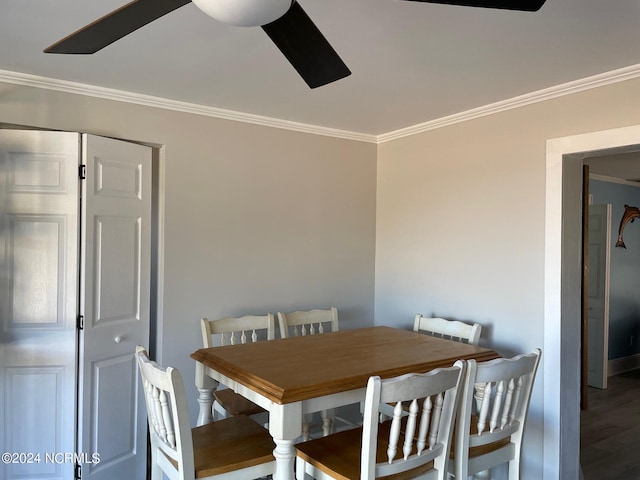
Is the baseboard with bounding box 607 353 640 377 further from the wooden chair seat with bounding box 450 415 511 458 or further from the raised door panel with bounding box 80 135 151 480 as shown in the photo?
the raised door panel with bounding box 80 135 151 480

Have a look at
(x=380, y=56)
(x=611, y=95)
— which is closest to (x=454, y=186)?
(x=611, y=95)

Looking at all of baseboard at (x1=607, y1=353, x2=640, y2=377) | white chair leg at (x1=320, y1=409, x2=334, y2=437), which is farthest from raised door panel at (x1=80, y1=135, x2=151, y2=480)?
baseboard at (x1=607, y1=353, x2=640, y2=377)

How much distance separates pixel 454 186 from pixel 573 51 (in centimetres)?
119

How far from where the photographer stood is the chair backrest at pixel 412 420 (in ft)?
5.00

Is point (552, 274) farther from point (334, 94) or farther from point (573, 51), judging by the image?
point (334, 94)

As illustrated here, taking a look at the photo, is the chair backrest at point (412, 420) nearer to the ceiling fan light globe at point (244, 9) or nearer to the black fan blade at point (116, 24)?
the ceiling fan light globe at point (244, 9)

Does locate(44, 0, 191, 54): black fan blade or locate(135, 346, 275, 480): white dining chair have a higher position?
locate(44, 0, 191, 54): black fan blade

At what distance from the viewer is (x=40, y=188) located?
2.36 m

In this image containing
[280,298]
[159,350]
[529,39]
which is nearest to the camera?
[529,39]

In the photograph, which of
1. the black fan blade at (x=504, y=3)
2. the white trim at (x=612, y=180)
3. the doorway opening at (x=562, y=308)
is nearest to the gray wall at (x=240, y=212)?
the doorway opening at (x=562, y=308)

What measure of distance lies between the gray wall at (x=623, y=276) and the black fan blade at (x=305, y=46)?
4.48 m

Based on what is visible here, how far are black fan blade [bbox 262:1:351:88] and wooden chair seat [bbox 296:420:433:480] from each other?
56.4 inches

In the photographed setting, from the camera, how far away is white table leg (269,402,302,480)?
65.1 inches

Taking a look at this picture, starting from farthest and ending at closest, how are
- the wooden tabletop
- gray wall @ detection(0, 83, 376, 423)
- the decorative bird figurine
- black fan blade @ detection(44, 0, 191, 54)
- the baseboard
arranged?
the decorative bird figurine, the baseboard, gray wall @ detection(0, 83, 376, 423), the wooden tabletop, black fan blade @ detection(44, 0, 191, 54)
